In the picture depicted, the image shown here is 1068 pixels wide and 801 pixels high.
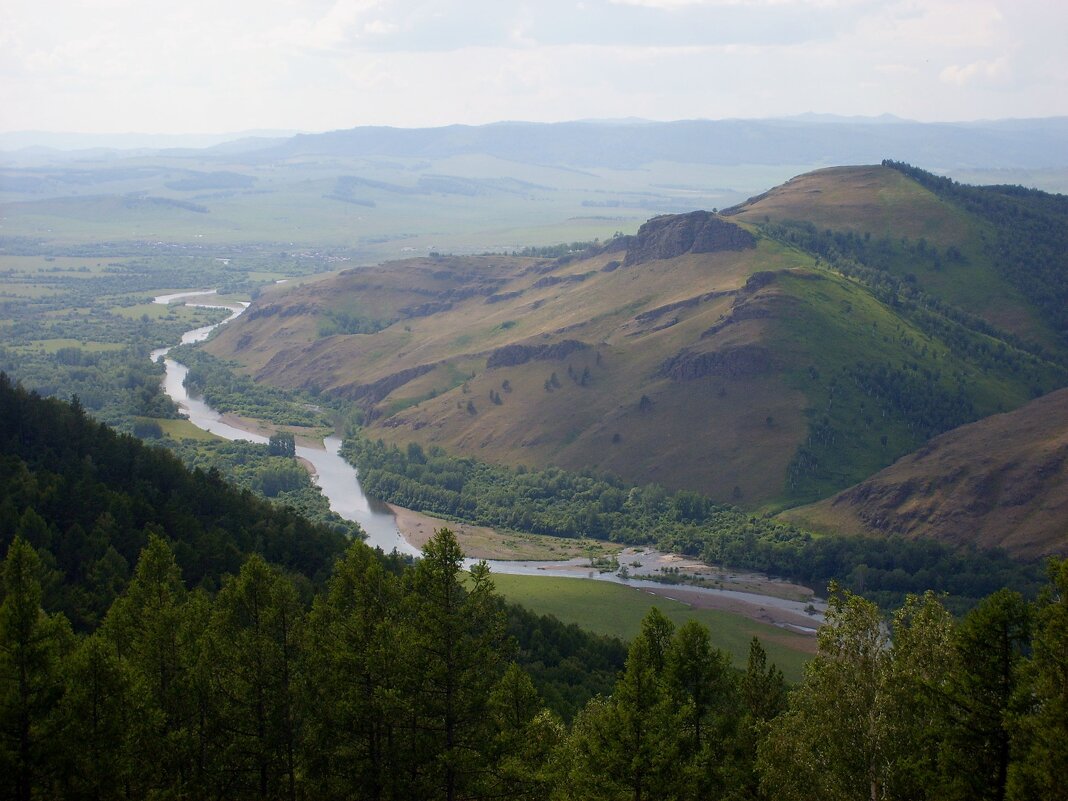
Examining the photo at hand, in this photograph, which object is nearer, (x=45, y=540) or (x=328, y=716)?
(x=328, y=716)

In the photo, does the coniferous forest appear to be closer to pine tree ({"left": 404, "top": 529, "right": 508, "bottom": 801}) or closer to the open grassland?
pine tree ({"left": 404, "top": 529, "right": 508, "bottom": 801})

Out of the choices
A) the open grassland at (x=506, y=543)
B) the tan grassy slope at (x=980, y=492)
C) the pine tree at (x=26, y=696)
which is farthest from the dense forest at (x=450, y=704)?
the open grassland at (x=506, y=543)

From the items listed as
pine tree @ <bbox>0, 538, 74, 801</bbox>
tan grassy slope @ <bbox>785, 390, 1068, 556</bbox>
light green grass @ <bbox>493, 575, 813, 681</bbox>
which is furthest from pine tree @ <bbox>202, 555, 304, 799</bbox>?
tan grassy slope @ <bbox>785, 390, 1068, 556</bbox>

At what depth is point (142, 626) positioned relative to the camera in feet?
174

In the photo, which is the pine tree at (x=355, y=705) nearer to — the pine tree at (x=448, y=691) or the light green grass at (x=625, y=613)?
the pine tree at (x=448, y=691)

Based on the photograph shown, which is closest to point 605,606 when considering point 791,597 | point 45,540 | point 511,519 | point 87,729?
point 791,597

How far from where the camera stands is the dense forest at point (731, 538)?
490 ft

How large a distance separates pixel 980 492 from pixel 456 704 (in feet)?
446

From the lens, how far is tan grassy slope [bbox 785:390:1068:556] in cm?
15688

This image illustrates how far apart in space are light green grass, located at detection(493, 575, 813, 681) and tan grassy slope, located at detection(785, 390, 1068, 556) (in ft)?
125

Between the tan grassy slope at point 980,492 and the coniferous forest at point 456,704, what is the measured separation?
11541 cm

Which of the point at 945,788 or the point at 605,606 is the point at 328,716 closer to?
the point at 945,788

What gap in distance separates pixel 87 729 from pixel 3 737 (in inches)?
119

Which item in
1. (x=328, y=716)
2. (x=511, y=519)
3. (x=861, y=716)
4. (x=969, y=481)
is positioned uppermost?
(x=861, y=716)
